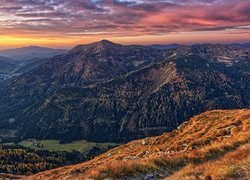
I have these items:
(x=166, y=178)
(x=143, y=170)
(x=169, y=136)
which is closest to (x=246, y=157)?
(x=166, y=178)

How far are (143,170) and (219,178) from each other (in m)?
7.66

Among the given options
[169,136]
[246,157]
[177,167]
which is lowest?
[169,136]

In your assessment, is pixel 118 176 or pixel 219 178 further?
pixel 118 176

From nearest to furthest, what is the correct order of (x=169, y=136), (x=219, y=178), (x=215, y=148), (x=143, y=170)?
(x=219, y=178) → (x=143, y=170) → (x=215, y=148) → (x=169, y=136)

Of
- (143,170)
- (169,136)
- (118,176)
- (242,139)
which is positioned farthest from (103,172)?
(169,136)

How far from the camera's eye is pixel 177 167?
26906 mm

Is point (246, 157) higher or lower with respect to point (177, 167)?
higher

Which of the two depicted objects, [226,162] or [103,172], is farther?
[103,172]

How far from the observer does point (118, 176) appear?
2472 cm

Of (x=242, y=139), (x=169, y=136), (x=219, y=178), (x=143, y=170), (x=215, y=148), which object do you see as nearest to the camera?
(x=219, y=178)

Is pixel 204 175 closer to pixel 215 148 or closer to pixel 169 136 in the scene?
pixel 215 148

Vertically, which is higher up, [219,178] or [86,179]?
[219,178]

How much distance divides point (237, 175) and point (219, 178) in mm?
1163

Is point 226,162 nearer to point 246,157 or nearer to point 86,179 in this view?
point 246,157
